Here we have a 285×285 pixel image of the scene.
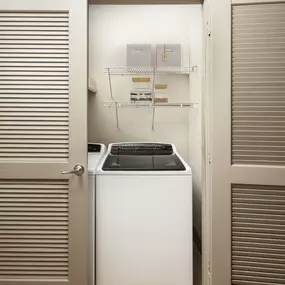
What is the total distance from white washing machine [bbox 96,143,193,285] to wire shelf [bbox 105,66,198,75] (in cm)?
126

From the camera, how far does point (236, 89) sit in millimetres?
1702

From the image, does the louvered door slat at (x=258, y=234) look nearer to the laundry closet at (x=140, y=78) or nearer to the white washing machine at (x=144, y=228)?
the white washing machine at (x=144, y=228)

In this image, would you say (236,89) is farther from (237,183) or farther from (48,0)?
(48,0)

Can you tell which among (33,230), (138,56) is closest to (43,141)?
(33,230)

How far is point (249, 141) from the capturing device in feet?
5.61

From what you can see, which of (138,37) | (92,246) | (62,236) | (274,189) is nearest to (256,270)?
(274,189)

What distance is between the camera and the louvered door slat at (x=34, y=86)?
70.9 inches

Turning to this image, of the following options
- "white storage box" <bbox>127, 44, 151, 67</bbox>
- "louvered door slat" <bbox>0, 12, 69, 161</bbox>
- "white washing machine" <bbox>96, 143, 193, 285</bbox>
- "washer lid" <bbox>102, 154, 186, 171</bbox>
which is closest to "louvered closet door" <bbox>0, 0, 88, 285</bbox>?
"louvered door slat" <bbox>0, 12, 69, 161</bbox>

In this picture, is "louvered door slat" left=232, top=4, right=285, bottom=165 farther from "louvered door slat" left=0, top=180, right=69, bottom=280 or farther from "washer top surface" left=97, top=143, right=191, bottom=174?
"louvered door slat" left=0, top=180, right=69, bottom=280

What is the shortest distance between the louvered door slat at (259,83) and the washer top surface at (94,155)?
102 centimetres

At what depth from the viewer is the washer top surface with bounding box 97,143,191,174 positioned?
2.05 m

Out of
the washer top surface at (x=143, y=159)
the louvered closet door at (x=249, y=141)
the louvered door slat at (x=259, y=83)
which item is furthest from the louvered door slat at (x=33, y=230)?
the louvered door slat at (x=259, y=83)

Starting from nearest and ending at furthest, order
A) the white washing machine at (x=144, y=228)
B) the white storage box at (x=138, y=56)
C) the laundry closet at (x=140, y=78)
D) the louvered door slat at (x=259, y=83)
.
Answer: the louvered door slat at (x=259, y=83) → the white washing machine at (x=144, y=228) → the white storage box at (x=138, y=56) → the laundry closet at (x=140, y=78)

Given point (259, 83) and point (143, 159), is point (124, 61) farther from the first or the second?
point (259, 83)
